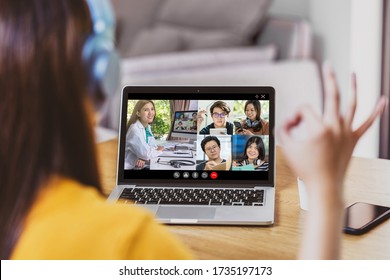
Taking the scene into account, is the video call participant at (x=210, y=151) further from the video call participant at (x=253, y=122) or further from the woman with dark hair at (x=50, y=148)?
the woman with dark hair at (x=50, y=148)

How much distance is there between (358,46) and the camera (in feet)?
9.01

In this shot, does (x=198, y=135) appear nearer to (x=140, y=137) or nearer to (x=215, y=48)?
(x=140, y=137)

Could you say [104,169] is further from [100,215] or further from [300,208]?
[100,215]

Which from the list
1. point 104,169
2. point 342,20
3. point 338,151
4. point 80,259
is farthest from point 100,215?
point 342,20

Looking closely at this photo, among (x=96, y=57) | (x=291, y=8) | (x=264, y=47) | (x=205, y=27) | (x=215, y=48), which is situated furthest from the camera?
(x=291, y=8)

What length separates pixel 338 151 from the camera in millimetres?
757

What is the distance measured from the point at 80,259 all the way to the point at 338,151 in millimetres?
303

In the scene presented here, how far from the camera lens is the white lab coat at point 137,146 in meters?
1.04

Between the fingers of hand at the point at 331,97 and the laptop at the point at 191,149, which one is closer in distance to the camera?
the fingers of hand at the point at 331,97

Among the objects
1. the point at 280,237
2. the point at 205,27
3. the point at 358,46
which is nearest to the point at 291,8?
the point at 205,27

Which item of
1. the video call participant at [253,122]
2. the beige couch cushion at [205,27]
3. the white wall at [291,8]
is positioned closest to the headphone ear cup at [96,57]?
the video call participant at [253,122]

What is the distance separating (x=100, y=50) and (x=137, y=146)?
0.24m

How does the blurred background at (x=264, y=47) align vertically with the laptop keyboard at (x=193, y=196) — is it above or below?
above
